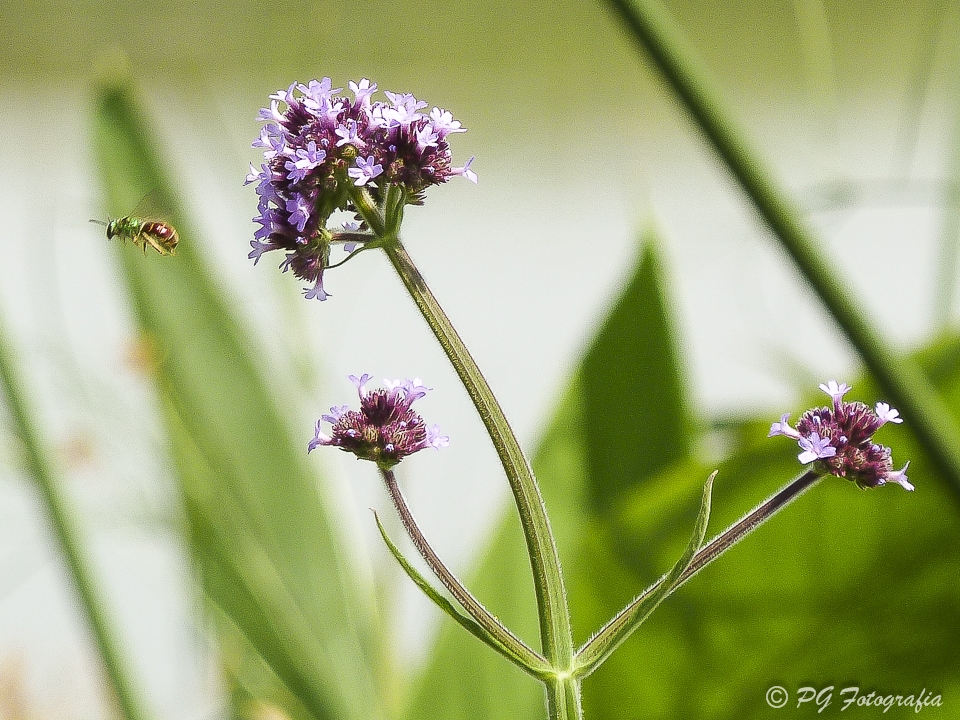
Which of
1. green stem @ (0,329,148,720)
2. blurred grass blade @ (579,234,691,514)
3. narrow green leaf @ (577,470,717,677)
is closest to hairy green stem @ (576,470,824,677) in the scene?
narrow green leaf @ (577,470,717,677)

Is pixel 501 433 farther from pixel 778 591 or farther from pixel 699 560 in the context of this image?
pixel 778 591

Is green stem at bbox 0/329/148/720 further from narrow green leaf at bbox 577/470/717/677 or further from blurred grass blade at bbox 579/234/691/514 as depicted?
blurred grass blade at bbox 579/234/691/514

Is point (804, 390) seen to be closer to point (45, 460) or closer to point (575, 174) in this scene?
point (45, 460)

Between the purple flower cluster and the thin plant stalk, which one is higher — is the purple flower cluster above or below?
above

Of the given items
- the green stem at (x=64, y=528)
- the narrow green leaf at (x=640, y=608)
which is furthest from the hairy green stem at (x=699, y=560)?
the green stem at (x=64, y=528)

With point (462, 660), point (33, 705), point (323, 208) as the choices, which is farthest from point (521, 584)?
point (33, 705)

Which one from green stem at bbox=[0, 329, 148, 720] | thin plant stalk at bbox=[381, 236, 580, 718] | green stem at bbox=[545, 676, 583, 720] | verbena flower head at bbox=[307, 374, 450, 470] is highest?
green stem at bbox=[0, 329, 148, 720]

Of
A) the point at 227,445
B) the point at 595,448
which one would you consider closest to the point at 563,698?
the point at 595,448
